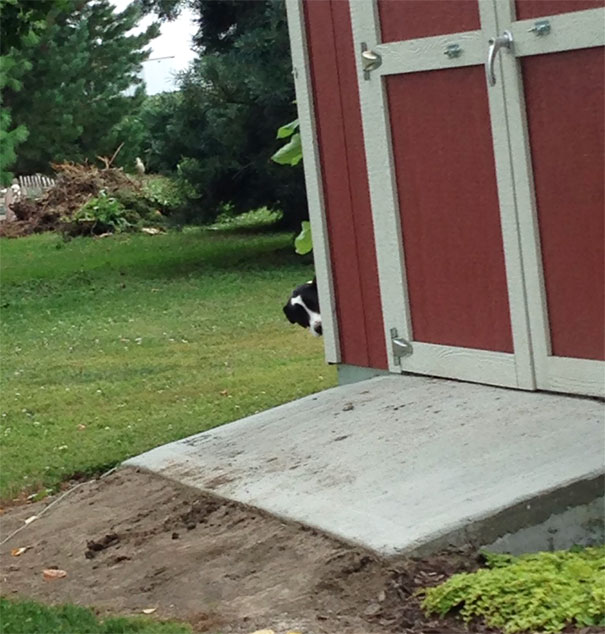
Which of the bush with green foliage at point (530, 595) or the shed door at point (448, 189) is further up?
the shed door at point (448, 189)

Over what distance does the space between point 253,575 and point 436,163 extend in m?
2.11

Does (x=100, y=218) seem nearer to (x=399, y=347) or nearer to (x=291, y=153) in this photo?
(x=291, y=153)

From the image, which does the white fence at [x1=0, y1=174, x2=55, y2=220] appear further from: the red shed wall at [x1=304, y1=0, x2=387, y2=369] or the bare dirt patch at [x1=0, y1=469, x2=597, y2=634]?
the bare dirt patch at [x1=0, y1=469, x2=597, y2=634]

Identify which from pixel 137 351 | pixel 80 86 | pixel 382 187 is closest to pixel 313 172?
pixel 382 187

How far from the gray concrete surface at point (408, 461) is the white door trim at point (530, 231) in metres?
0.09

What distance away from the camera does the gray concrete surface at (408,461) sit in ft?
13.1

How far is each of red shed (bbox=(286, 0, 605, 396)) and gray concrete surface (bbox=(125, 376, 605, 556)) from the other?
214 millimetres

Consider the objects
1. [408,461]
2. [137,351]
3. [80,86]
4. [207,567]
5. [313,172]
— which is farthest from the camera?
[80,86]

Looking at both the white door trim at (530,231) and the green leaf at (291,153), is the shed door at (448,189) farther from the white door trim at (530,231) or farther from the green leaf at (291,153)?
the green leaf at (291,153)

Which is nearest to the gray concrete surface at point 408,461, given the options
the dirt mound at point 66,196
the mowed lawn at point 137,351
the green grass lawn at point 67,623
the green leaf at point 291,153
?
the green grass lawn at point 67,623

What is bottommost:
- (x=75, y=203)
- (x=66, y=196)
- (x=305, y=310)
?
(x=305, y=310)

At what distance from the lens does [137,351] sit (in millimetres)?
10828

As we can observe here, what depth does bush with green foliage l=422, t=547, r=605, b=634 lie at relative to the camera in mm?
3424

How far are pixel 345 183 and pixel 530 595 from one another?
9.34 ft
